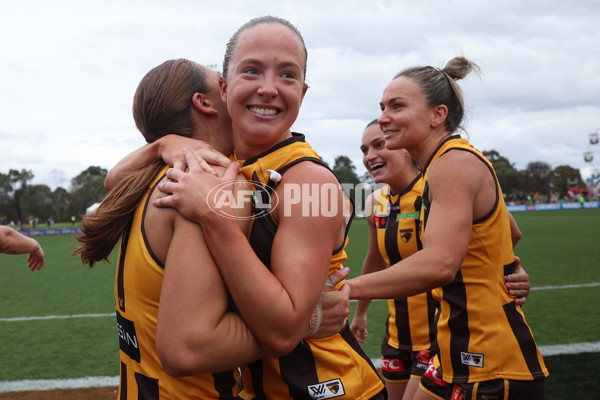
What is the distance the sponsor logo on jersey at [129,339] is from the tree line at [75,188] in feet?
219

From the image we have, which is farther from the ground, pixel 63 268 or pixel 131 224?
pixel 131 224

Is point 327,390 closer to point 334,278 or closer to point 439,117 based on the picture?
point 334,278

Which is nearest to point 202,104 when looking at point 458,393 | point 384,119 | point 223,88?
point 223,88

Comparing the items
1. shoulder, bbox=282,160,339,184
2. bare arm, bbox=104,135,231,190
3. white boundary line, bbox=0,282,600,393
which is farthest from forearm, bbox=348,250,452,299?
white boundary line, bbox=0,282,600,393

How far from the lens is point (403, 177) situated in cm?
453

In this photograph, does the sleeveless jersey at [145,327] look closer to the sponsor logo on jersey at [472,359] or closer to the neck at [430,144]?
the sponsor logo on jersey at [472,359]

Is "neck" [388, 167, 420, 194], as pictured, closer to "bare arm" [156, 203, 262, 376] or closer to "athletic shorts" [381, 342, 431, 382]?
"athletic shorts" [381, 342, 431, 382]

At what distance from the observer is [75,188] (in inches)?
3088

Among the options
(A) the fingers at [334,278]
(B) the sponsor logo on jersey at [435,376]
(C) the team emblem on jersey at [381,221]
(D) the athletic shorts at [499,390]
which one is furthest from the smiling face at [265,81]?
(C) the team emblem on jersey at [381,221]

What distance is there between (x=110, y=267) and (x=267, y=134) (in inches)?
636

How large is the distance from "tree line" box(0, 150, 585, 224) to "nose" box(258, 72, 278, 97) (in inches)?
2629

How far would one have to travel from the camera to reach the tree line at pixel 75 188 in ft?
263

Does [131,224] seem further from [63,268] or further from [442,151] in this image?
[63,268]

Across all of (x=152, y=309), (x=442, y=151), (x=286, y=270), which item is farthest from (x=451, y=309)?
(x=152, y=309)
